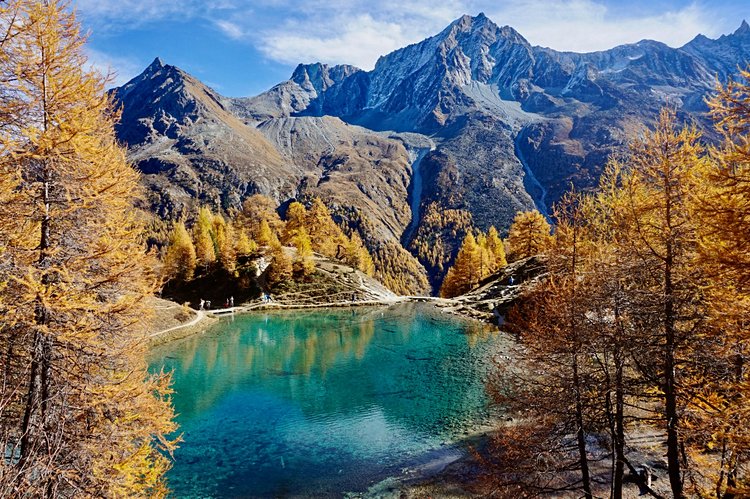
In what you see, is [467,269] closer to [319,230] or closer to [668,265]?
[319,230]

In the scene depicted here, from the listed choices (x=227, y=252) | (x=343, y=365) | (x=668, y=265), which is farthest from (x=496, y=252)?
(x=668, y=265)

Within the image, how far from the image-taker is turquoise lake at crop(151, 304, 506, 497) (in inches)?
920

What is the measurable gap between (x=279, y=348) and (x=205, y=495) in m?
30.7

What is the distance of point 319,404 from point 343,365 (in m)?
10.5

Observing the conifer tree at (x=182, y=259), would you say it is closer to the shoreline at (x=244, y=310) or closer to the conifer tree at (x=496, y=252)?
the shoreline at (x=244, y=310)

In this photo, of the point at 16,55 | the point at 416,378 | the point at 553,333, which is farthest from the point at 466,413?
the point at 16,55

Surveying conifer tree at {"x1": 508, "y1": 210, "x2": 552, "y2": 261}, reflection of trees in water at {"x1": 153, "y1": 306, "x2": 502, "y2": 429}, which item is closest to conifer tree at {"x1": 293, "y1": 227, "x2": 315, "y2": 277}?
reflection of trees in water at {"x1": 153, "y1": 306, "x2": 502, "y2": 429}

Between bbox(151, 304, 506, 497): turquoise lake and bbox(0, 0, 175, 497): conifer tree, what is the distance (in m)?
13.0

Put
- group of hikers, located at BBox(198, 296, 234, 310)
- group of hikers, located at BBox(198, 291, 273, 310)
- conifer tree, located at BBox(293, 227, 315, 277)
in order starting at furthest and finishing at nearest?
1. conifer tree, located at BBox(293, 227, 315, 277)
2. group of hikers, located at BBox(198, 291, 273, 310)
3. group of hikers, located at BBox(198, 296, 234, 310)

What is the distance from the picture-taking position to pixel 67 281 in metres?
9.84

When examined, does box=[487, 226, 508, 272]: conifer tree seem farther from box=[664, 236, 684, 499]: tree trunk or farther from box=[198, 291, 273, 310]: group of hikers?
box=[664, 236, 684, 499]: tree trunk

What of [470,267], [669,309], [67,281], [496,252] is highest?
[496,252]

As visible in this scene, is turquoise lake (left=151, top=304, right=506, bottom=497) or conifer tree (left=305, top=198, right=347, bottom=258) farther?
conifer tree (left=305, top=198, right=347, bottom=258)

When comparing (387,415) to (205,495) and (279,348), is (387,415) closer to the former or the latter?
(205,495)
